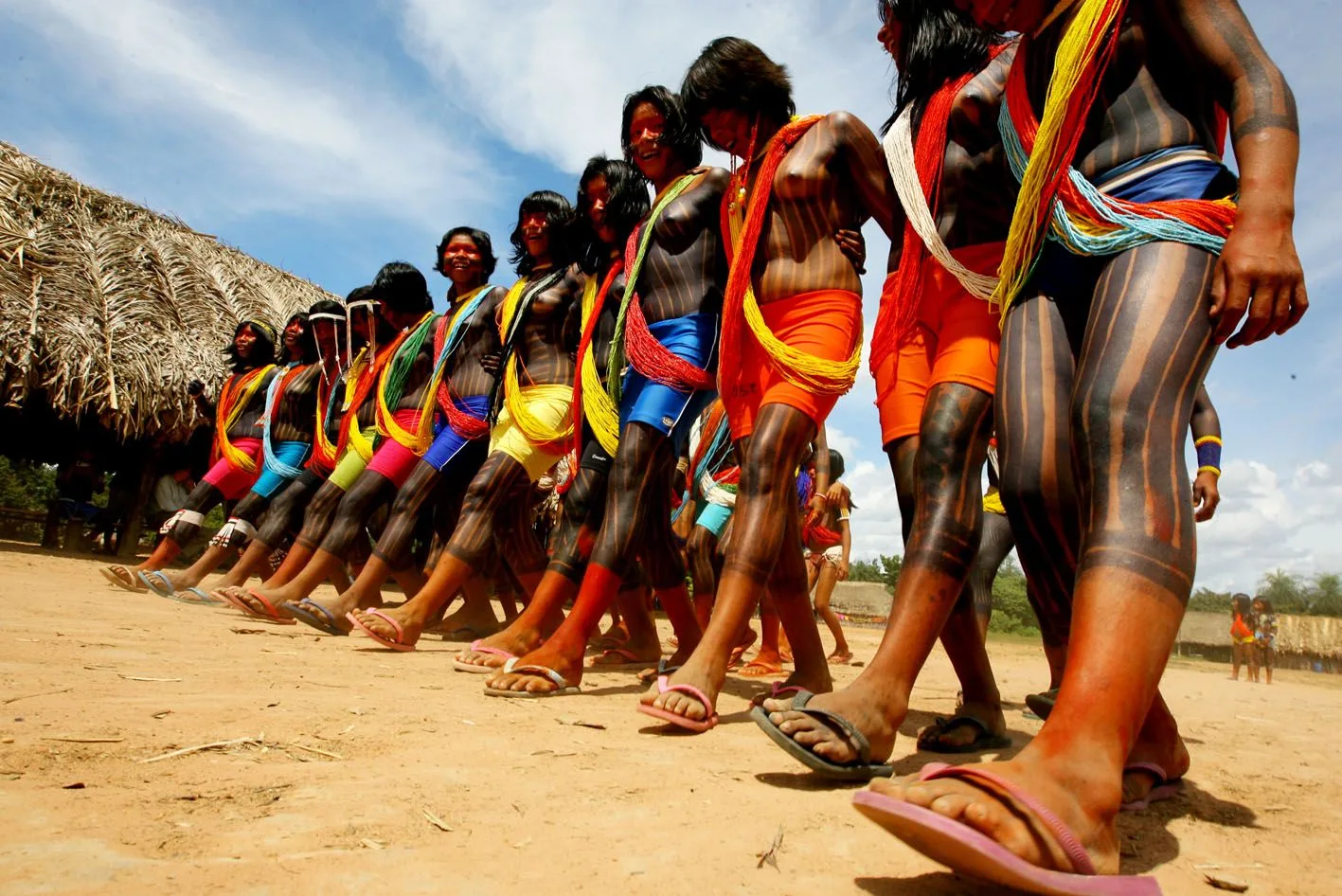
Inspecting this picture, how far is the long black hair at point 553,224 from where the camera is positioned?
15.8ft

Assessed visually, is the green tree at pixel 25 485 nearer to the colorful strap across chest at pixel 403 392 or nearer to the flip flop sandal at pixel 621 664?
the colorful strap across chest at pixel 403 392

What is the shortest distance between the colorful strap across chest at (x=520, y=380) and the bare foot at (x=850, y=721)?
Answer: 2.55m

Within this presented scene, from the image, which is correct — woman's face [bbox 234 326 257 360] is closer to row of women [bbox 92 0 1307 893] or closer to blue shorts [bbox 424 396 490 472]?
row of women [bbox 92 0 1307 893]

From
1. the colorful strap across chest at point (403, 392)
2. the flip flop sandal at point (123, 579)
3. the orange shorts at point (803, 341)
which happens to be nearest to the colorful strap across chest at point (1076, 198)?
the orange shorts at point (803, 341)

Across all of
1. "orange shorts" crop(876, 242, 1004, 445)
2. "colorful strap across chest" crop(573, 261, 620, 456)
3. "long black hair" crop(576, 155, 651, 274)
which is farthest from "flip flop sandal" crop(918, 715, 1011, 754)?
"long black hair" crop(576, 155, 651, 274)

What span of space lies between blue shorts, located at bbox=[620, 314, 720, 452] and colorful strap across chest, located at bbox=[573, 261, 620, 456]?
192 mm

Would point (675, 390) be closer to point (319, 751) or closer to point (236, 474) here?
point (319, 751)

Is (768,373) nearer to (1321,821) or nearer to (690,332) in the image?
(690,332)

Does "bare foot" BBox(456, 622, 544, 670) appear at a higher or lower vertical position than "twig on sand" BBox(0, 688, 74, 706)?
higher

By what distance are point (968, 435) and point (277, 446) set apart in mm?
5890

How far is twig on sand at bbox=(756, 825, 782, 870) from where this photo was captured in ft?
4.11

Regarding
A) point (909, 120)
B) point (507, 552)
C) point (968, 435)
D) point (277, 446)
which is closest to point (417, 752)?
point (968, 435)

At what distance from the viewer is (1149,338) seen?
151 centimetres

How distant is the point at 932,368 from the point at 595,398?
1651mm
